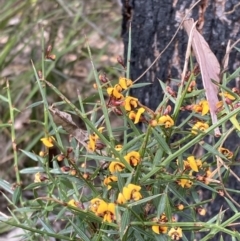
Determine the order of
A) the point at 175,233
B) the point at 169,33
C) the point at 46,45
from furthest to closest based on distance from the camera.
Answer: the point at 46,45
the point at 169,33
the point at 175,233

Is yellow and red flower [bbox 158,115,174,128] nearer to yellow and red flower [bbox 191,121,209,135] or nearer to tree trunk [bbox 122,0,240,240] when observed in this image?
yellow and red flower [bbox 191,121,209,135]

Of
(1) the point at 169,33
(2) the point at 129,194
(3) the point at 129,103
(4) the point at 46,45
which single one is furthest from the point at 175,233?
(4) the point at 46,45

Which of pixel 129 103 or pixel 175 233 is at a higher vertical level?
pixel 129 103

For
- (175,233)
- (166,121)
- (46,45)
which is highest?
(166,121)

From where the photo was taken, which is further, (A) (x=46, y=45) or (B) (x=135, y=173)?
(A) (x=46, y=45)

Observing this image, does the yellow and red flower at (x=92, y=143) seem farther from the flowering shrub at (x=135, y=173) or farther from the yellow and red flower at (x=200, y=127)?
the yellow and red flower at (x=200, y=127)

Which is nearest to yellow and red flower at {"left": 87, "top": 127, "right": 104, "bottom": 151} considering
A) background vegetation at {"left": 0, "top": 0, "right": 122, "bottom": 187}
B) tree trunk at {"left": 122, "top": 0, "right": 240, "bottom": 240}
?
tree trunk at {"left": 122, "top": 0, "right": 240, "bottom": 240}

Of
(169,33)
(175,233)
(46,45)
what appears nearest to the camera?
(175,233)

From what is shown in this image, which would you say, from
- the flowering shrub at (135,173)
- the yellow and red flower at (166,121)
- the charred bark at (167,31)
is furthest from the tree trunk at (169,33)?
the yellow and red flower at (166,121)

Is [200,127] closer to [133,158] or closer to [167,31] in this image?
[133,158]
